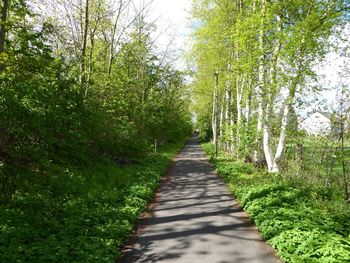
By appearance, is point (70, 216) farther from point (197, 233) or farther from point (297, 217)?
point (297, 217)

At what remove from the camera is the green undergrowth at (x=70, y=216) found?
6.04 metres

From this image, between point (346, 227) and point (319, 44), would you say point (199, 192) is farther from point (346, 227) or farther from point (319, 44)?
point (319, 44)

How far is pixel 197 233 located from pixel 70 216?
324 centimetres

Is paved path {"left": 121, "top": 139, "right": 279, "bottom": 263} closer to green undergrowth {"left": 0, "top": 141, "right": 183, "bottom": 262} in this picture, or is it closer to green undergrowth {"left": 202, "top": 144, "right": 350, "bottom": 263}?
green undergrowth {"left": 202, "top": 144, "right": 350, "bottom": 263}

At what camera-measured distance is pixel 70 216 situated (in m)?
8.04

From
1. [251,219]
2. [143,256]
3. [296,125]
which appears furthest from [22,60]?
[296,125]

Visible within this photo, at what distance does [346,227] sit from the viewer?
739 cm

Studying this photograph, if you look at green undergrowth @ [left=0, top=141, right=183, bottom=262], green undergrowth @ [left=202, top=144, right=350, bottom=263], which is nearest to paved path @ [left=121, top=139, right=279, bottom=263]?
green undergrowth @ [left=202, top=144, right=350, bottom=263]

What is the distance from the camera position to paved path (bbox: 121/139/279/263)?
6.34 m

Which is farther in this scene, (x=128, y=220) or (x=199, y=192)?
(x=199, y=192)

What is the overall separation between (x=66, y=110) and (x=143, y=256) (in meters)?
6.79

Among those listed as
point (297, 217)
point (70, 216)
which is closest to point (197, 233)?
point (297, 217)

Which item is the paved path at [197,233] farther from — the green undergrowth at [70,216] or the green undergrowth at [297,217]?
the green undergrowth at [70,216]

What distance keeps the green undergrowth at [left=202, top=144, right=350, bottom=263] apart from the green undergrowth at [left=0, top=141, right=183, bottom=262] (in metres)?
3.29
